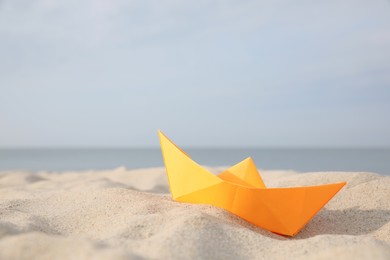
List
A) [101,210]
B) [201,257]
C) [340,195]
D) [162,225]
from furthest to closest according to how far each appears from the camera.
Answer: [340,195] < [101,210] < [162,225] < [201,257]

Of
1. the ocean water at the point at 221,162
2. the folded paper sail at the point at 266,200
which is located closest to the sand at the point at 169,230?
the folded paper sail at the point at 266,200

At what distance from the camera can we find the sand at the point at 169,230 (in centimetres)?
229

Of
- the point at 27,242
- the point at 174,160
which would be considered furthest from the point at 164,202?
the point at 27,242

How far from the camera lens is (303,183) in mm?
5246

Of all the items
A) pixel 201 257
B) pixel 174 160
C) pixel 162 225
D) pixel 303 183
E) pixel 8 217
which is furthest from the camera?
pixel 303 183

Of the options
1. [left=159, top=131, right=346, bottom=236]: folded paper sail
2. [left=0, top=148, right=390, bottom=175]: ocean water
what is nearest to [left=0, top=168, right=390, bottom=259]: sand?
[left=159, top=131, right=346, bottom=236]: folded paper sail

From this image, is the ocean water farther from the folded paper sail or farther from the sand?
the folded paper sail

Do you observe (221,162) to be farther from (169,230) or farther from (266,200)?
(169,230)

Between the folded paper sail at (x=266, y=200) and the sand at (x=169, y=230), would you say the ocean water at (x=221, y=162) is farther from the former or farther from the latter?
the folded paper sail at (x=266, y=200)

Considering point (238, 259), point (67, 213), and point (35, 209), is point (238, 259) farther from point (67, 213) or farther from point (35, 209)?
point (35, 209)

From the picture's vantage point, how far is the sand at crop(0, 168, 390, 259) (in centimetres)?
229

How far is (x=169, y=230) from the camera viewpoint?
279 centimetres

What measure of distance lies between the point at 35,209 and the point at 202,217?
1.84m

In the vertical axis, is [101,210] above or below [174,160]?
below
